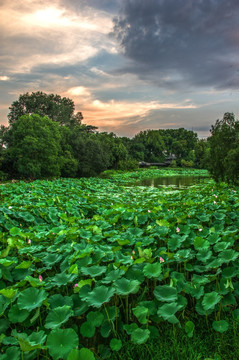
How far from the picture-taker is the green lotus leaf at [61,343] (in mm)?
1502

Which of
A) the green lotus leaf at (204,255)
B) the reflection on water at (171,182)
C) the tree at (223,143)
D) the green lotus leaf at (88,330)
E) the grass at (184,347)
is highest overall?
the tree at (223,143)

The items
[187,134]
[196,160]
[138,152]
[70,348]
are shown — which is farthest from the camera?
[187,134]

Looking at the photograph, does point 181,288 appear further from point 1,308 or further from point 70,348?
point 1,308

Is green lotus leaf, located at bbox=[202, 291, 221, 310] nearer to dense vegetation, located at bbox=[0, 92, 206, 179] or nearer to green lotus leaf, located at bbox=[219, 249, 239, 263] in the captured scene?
green lotus leaf, located at bbox=[219, 249, 239, 263]

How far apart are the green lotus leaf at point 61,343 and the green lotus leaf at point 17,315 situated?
40 cm

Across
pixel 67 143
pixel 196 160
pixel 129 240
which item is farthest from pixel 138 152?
pixel 129 240

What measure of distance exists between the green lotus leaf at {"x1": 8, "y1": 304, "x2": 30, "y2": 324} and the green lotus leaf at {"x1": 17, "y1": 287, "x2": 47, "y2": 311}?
88 millimetres

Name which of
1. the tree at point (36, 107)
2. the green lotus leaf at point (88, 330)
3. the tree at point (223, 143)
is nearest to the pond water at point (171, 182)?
the tree at point (223, 143)

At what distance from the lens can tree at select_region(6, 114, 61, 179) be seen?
55.3ft

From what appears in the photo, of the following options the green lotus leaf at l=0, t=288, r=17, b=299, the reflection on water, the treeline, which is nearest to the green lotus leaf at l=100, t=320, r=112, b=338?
the green lotus leaf at l=0, t=288, r=17, b=299

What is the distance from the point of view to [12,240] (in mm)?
3270

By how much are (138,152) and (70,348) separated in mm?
45016

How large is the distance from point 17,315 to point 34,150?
16.2 m

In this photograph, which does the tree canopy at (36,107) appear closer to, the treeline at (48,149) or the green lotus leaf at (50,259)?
the treeline at (48,149)
